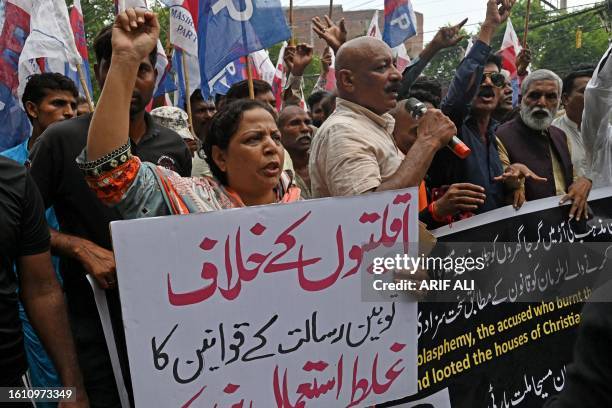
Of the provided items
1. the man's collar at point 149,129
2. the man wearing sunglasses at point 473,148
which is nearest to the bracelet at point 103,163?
the man's collar at point 149,129

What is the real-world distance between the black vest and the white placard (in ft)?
5.42

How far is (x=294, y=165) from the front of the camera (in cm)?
476

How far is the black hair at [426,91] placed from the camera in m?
4.23

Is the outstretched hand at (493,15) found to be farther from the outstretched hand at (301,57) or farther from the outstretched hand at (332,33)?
the outstretched hand at (301,57)

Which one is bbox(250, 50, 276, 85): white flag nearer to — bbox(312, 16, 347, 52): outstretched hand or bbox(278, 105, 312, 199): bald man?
bbox(312, 16, 347, 52): outstretched hand

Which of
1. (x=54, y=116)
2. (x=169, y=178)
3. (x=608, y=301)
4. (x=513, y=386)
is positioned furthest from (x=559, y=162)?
(x=608, y=301)

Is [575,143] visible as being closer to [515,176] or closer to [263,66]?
[515,176]

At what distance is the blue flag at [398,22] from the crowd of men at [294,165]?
9.12 ft

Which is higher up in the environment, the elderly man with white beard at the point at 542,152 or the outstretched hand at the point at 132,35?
the outstretched hand at the point at 132,35

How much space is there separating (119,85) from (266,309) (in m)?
0.83

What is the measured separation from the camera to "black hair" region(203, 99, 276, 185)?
8.21 feet

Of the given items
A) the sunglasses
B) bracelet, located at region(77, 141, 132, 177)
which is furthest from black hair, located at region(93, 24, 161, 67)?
the sunglasses

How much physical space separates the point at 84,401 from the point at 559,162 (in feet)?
10.0

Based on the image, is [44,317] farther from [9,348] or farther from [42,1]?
[42,1]
